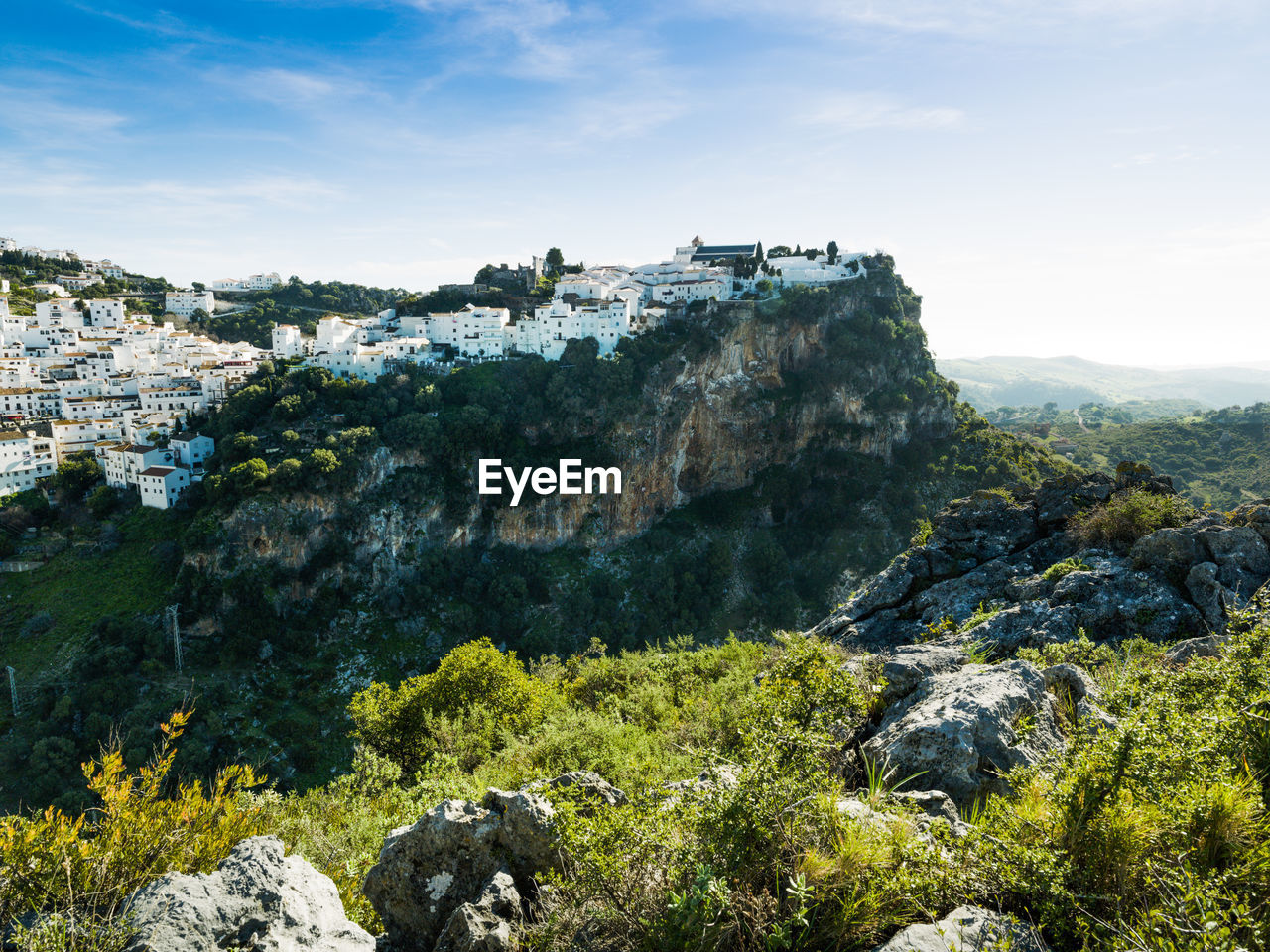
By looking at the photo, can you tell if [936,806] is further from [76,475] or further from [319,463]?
[76,475]

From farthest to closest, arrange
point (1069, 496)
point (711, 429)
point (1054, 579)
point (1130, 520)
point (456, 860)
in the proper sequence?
point (711, 429)
point (1069, 496)
point (1130, 520)
point (1054, 579)
point (456, 860)

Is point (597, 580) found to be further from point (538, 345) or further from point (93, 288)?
point (93, 288)

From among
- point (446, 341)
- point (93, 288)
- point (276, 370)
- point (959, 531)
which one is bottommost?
point (959, 531)

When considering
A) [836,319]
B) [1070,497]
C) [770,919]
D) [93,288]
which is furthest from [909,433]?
[93,288]

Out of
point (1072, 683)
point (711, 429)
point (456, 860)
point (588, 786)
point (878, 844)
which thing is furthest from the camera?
point (711, 429)

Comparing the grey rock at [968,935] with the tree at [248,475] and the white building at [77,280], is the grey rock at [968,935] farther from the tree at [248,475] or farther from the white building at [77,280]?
the white building at [77,280]

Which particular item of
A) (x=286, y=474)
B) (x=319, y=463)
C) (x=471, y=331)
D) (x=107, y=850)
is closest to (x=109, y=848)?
(x=107, y=850)

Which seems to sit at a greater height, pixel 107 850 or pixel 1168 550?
pixel 1168 550
